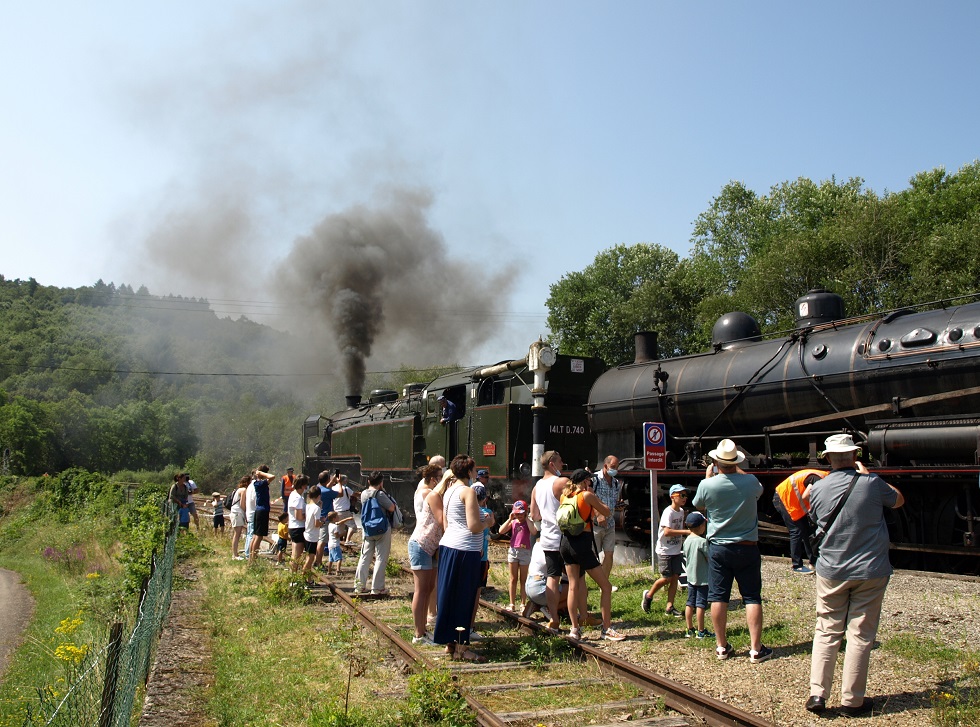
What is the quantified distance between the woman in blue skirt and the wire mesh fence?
7.98 ft

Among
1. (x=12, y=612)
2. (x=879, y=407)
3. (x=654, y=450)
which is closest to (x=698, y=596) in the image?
(x=654, y=450)

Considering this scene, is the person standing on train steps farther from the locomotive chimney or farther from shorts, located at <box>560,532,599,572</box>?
the locomotive chimney

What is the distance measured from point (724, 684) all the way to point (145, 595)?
Answer: 4.56m

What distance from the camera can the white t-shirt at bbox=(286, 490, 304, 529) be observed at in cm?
1213

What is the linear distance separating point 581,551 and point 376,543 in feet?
11.6

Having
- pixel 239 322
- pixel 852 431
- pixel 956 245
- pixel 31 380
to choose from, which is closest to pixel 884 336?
pixel 852 431

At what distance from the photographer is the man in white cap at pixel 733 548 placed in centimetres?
639

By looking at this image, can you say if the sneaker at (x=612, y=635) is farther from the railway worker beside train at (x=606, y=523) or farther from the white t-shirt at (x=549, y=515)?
the white t-shirt at (x=549, y=515)

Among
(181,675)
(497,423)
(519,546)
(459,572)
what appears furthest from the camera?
(497,423)


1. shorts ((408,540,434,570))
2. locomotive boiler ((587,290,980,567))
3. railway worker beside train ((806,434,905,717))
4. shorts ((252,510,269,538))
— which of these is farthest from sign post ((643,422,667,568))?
shorts ((252,510,269,538))

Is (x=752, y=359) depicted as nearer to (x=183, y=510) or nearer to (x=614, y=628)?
(x=614, y=628)

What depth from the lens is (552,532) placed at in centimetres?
765

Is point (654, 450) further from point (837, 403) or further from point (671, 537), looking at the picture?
point (671, 537)

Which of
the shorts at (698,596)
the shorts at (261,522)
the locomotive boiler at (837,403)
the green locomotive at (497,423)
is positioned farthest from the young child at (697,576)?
the shorts at (261,522)
